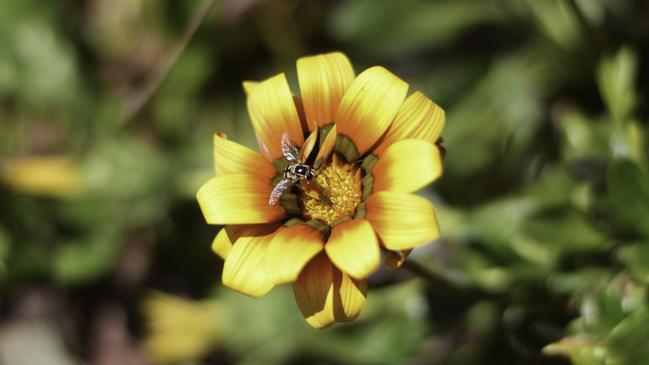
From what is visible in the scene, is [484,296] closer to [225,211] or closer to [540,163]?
[540,163]

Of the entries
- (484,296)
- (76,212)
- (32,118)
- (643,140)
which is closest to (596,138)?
(643,140)

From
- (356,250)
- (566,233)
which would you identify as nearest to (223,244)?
(356,250)

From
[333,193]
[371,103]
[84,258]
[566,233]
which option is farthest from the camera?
[84,258]

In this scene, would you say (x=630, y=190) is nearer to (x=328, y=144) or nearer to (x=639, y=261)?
(x=639, y=261)

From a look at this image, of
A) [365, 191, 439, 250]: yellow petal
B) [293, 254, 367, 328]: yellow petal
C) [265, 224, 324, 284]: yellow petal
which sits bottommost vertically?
[293, 254, 367, 328]: yellow petal

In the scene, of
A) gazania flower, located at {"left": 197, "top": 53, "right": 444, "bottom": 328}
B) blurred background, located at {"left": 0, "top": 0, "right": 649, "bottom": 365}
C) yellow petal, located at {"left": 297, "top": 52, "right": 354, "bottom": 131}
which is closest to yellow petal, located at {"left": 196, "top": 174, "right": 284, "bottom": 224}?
gazania flower, located at {"left": 197, "top": 53, "right": 444, "bottom": 328}

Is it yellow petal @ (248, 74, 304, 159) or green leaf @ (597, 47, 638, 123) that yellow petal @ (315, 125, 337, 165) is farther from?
green leaf @ (597, 47, 638, 123)
